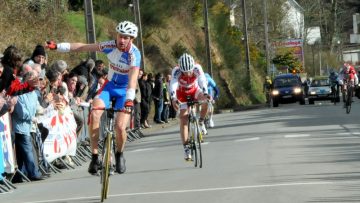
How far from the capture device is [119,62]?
14.2 m

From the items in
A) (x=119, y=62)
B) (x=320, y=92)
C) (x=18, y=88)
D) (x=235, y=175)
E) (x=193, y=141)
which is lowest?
(x=320, y=92)

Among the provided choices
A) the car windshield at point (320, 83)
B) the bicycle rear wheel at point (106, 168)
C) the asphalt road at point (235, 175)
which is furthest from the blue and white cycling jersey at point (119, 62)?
the car windshield at point (320, 83)

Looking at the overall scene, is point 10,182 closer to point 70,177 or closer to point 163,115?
point 70,177

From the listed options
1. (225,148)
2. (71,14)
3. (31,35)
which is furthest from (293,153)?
(71,14)

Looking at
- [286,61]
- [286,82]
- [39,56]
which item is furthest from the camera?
[286,61]

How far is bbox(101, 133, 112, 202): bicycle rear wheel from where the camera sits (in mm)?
12961

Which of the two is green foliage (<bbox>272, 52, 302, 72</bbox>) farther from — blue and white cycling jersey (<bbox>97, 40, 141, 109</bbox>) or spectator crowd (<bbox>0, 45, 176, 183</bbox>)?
blue and white cycling jersey (<bbox>97, 40, 141, 109</bbox>)

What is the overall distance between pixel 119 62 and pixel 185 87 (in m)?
5.72

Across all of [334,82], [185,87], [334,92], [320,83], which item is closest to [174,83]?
[185,87]

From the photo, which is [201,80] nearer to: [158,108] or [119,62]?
[119,62]

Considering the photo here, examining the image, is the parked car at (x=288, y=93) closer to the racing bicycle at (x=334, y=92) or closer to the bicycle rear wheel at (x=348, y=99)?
the racing bicycle at (x=334, y=92)

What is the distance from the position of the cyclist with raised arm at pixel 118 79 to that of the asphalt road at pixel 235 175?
2.09ft

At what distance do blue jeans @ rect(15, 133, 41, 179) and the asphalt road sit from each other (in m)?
0.45

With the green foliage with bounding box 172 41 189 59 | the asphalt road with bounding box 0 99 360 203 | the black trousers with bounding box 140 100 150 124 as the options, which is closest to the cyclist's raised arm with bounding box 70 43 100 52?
the asphalt road with bounding box 0 99 360 203
